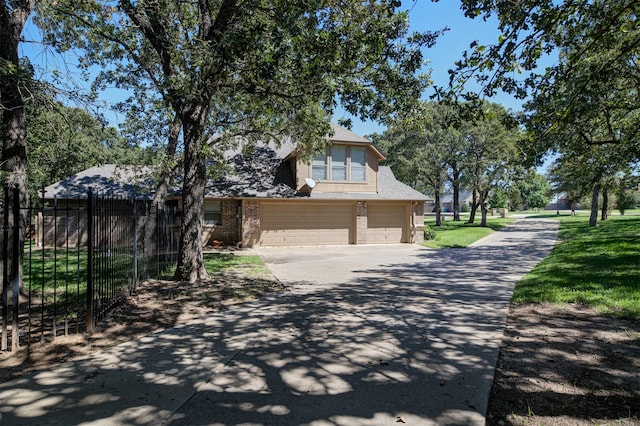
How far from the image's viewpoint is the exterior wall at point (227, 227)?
18.8 meters

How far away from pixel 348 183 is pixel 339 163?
1.13m

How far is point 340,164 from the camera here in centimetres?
1977

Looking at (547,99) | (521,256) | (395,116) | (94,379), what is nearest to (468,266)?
(521,256)

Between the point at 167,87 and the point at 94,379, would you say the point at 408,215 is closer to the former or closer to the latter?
the point at 167,87

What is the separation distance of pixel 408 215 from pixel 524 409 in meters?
18.1

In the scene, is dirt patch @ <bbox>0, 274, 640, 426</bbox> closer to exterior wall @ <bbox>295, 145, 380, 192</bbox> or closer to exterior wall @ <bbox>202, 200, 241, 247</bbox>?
exterior wall @ <bbox>202, 200, 241, 247</bbox>

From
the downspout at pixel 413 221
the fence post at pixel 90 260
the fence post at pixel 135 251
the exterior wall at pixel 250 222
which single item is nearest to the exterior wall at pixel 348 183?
the exterior wall at pixel 250 222

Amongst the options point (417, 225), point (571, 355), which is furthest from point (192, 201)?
point (417, 225)

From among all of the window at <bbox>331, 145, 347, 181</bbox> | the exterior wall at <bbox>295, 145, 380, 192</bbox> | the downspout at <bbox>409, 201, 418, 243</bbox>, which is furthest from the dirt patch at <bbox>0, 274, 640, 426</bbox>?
the downspout at <bbox>409, 201, 418, 243</bbox>

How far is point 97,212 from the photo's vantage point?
6168 millimetres

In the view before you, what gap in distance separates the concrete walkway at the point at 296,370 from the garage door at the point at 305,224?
11.0 metres

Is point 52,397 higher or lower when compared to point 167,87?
lower

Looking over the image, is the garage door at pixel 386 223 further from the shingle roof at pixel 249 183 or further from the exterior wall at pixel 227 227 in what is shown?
the exterior wall at pixel 227 227

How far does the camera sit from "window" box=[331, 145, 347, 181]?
64.5ft
